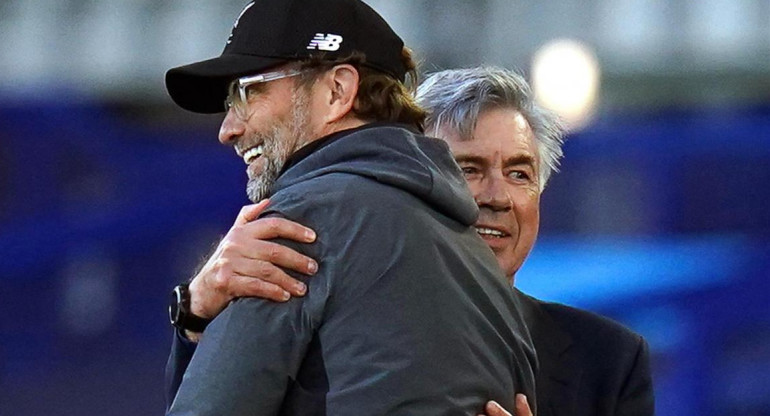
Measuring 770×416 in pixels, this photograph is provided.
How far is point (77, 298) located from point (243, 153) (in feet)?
12.0

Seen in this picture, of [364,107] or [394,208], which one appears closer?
[394,208]

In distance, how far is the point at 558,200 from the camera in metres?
5.07

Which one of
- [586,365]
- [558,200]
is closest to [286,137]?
[586,365]

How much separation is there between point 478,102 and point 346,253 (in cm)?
100

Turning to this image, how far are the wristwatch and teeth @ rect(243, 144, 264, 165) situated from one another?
0.18 metres

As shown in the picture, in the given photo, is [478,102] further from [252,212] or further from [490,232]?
[252,212]

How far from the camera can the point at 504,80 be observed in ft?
8.18

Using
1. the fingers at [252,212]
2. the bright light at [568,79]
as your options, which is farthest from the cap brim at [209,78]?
the bright light at [568,79]

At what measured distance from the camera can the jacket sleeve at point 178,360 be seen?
1802 mm

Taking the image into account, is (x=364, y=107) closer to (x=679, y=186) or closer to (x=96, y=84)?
(x=679, y=186)

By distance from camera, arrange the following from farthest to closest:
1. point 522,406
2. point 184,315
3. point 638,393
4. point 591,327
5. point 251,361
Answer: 1. point 591,327
2. point 638,393
3. point 184,315
4. point 522,406
5. point 251,361

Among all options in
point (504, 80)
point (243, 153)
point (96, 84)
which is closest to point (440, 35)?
point (96, 84)

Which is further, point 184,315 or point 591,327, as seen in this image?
point 591,327

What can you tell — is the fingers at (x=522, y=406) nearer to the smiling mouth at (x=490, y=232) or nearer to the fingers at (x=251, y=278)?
the fingers at (x=251, y=278)
